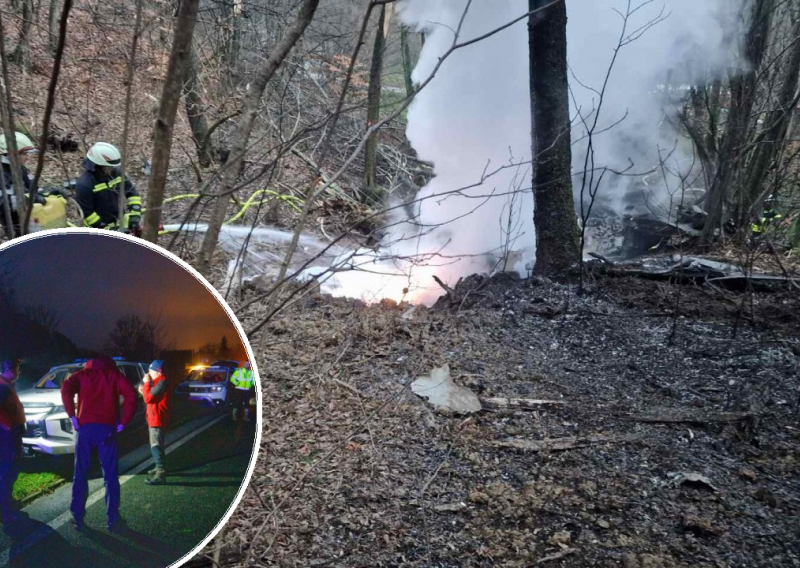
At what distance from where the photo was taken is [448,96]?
17391mm

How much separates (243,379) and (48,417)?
51cm

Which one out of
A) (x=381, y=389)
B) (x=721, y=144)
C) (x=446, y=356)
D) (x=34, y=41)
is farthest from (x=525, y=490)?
(x=34, y=41)

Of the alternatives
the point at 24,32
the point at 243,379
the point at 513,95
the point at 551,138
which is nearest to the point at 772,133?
the point at 551,138

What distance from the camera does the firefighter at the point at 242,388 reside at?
1.82 m

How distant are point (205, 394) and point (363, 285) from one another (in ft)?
22.5

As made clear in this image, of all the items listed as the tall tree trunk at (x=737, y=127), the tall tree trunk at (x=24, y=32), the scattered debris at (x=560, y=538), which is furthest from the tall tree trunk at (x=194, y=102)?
the tall tree trunk at (x=737, y=127)

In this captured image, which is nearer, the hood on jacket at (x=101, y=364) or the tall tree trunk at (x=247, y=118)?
the hood on jacket at (x=101, y=364)

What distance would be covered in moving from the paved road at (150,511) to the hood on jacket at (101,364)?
24 cm

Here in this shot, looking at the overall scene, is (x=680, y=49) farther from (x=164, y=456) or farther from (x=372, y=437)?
(x=164, y=456)

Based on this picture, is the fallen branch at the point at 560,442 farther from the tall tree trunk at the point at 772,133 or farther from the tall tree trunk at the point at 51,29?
the tall tree trunk at the point at 772,133

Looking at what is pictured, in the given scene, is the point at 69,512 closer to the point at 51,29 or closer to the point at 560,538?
the point at 560,538

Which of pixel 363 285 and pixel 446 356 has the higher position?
pixel 363 285

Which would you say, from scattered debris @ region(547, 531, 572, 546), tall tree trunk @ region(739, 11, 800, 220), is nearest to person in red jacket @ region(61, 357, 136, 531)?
scattered debris @ region(547, 531, 572, 546)

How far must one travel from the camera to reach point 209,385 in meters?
1.77
